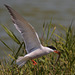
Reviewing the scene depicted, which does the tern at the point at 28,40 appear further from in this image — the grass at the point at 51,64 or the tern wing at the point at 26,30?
the grass at the point at 51,64

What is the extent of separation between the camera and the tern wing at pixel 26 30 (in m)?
5.29

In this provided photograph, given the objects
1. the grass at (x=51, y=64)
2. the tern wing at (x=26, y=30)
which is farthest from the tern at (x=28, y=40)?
the grass at (x=51, y=64)

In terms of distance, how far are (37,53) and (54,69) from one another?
1.27ft

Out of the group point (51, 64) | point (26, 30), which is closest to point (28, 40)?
point (26, 30)

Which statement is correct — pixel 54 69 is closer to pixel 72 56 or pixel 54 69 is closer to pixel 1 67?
pixel 72 56

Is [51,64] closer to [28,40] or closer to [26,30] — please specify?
[28,40]

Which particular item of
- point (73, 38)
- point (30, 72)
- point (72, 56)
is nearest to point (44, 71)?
point (30, 72)

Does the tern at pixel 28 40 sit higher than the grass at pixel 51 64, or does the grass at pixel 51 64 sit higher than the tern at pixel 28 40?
the tern at pixel 28 40

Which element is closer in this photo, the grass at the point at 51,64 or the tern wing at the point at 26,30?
the tern wing at the point at 26,30

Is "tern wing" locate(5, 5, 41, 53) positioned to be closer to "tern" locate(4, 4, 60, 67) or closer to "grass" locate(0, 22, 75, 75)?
"tern" locate(4, 4, 60, 67)

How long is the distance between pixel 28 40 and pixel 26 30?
0.23m

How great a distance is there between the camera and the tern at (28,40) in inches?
209

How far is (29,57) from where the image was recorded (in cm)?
553

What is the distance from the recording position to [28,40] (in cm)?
559
